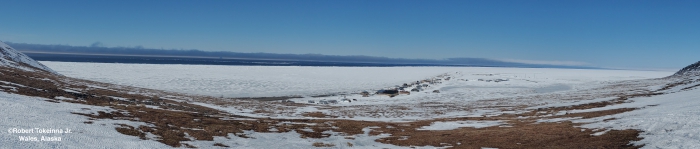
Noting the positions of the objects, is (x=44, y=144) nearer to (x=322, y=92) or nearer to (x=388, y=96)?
(x=388, y=96)

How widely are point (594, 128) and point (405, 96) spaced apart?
37.8 meters

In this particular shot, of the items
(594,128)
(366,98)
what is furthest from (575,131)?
(366,98)

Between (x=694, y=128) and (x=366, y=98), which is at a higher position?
(x=694, y=128)

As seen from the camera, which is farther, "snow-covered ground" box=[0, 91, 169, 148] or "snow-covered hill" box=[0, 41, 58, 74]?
"snow-covered hill" box=[0, 41, 58, 74]

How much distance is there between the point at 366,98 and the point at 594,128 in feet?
117

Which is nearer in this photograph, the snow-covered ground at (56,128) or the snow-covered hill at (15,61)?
the snow-covered ground at (56,128)

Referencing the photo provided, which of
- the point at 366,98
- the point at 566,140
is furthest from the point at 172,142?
the point at 366,98

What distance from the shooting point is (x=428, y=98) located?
54.7m

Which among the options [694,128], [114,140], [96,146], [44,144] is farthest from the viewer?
[694,128]

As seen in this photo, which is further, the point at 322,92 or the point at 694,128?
the point at 322,92

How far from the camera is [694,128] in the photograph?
585 inches

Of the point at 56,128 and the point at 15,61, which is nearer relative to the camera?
the point at 56,128

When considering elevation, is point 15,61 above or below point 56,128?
above

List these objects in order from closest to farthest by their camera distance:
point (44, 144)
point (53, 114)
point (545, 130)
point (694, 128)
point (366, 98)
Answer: point (44, 144) < point (694, 128) < point (53, 114) < point (545, 130) < point (366, 98)
